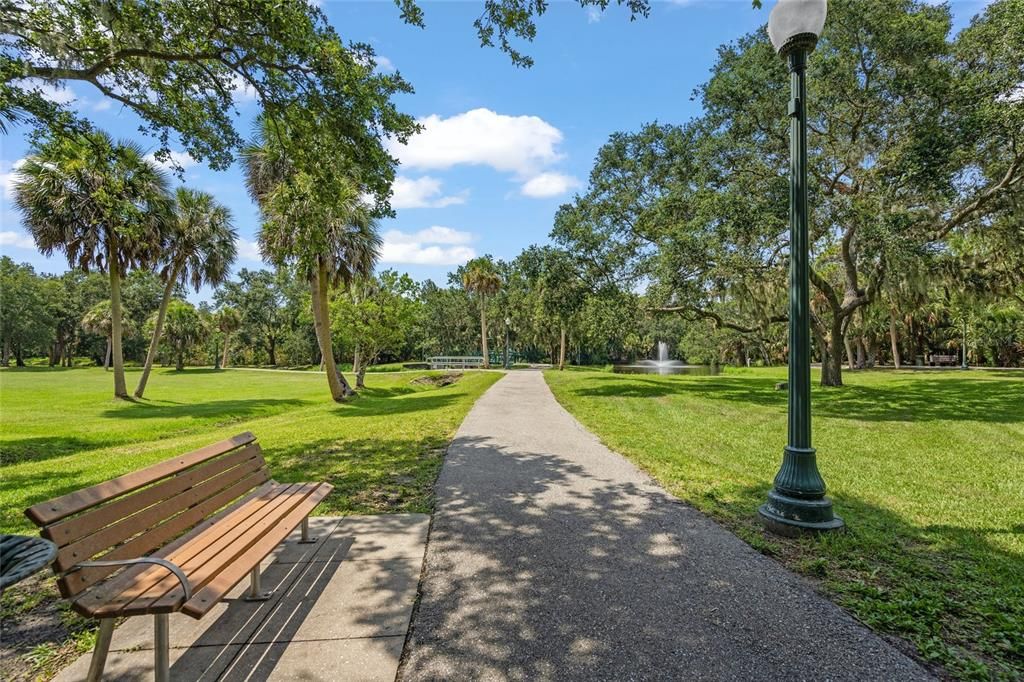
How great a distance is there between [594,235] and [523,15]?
38.7 ft

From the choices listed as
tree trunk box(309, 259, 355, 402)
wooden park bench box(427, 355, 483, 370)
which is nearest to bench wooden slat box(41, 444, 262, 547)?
tree trunk box(309, 259, 355, 402)

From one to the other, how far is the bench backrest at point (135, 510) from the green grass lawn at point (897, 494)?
4155 millimetres

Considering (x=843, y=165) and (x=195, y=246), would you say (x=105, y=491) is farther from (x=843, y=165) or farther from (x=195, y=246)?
(x=195, y=246)

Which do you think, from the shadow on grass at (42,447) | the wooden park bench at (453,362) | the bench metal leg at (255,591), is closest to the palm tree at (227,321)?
the wooden park bench at (453,362)

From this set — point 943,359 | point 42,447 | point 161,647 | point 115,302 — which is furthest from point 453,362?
point 943,359

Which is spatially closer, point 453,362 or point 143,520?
point 143,520

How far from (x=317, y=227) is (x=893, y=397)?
52.4 feet

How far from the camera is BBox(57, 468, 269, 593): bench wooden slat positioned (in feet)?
7.29

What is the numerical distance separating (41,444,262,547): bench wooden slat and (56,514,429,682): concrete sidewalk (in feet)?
2.35

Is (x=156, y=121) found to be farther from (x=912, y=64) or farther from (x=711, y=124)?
Answer: (x=912, y=64)

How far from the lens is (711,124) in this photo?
14289mm

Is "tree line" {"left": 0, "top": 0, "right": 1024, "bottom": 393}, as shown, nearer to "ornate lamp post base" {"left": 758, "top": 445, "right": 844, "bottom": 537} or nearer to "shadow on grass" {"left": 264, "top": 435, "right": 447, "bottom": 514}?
"shadow on grass" {"left": 264, "top": 435, "right": 447, "bottom": 514}

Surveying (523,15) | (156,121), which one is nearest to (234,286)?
(156,121)

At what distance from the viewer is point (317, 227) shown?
7.58 m
